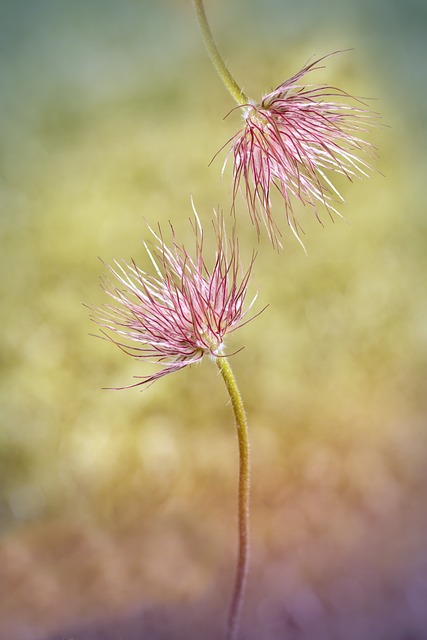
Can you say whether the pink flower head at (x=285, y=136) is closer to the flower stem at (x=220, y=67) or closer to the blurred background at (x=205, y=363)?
the flower stem at (x=220, y=67)

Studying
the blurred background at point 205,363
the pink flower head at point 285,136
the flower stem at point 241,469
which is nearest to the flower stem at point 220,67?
the pink flower head at point 285,136

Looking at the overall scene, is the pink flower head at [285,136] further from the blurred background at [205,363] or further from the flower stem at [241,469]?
the blurred background at [205,363]

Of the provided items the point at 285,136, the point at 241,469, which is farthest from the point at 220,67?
the point at 241,469

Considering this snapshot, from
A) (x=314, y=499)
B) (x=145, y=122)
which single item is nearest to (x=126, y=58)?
(x=145, y=122)

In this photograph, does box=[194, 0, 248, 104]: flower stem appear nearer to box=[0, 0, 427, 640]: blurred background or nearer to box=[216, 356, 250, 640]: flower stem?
box=[216, 356, 250, 640]: flower stem

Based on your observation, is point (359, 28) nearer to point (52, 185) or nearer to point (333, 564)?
point (52, 185)

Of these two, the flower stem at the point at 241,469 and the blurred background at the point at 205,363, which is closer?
the flower stem at the point at 241,469

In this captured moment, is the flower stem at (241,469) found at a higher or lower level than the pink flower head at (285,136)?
lower

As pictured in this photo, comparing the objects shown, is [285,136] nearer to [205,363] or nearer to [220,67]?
[220,67]
